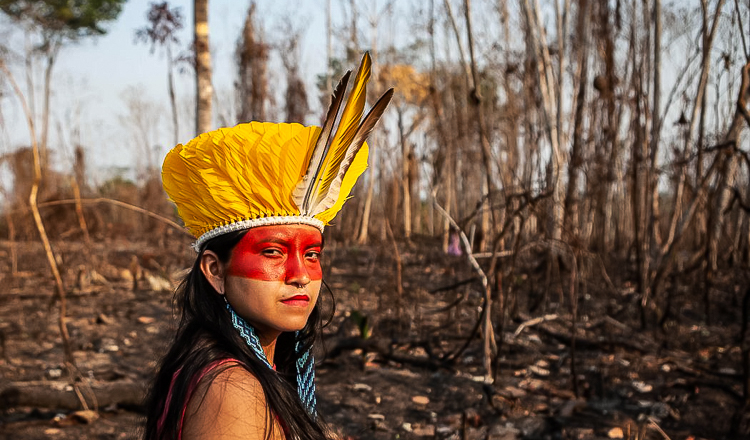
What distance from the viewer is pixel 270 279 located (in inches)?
61.0

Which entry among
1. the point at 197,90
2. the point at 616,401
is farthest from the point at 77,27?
the point at 616,401

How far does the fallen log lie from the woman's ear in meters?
2.51

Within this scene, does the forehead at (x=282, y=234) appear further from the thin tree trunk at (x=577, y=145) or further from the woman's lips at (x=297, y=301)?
the thin tree trunk at (x=577, y=145)

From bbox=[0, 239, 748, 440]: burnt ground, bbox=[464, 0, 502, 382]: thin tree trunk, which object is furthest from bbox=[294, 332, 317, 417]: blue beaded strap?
bbox=[464, 0, 502, 382]: thin tree trunk

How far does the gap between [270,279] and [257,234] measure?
108 millimetres

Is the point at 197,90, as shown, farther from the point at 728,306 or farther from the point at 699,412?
the point at 728,306

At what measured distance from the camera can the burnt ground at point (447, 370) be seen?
3.83 m

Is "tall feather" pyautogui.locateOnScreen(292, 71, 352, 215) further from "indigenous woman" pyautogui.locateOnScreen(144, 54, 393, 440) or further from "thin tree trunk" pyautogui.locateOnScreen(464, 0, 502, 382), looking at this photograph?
"thin tree trunk" pyautogui.locateOnScreen(464, 0, 502, 382)

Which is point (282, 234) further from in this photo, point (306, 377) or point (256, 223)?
point (306, 377)

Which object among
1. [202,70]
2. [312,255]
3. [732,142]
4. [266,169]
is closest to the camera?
[266,169]

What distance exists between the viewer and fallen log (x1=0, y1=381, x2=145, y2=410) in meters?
3.88

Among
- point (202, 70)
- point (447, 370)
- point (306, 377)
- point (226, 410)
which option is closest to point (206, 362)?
point (226, 410)

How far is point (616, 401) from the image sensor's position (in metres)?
4.23

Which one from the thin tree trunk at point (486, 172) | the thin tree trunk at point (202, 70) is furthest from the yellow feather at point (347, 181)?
the thin tree trunk at point (202, 70)
